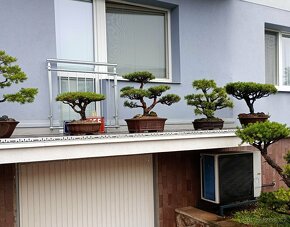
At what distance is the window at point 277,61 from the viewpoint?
22.6ft

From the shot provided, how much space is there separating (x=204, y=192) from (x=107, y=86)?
2.40 meters

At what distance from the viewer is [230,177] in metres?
4.86

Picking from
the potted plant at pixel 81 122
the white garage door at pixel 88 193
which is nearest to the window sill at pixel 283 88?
the white garage door at pixel 88 193

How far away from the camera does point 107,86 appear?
4.76 m

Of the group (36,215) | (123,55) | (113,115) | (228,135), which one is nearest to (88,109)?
(113,115)

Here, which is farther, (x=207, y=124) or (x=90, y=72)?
(x=207, y=124)

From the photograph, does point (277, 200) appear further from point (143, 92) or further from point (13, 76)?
point (13, 76)

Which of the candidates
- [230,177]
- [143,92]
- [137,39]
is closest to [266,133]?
[230,177]

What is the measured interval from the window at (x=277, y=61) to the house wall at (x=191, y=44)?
1.27ft

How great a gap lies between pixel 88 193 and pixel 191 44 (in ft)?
10.4

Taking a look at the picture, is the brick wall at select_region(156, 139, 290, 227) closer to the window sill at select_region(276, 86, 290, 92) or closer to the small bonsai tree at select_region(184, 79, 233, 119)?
the small bonsai tree at select_region(184, 79, 233, 119)

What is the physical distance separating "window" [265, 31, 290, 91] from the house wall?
388mm

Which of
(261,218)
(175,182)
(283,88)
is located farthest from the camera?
(283,88)

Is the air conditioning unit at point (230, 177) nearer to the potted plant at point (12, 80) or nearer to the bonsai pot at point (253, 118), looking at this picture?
the bonsai pot at point (253, 118)
